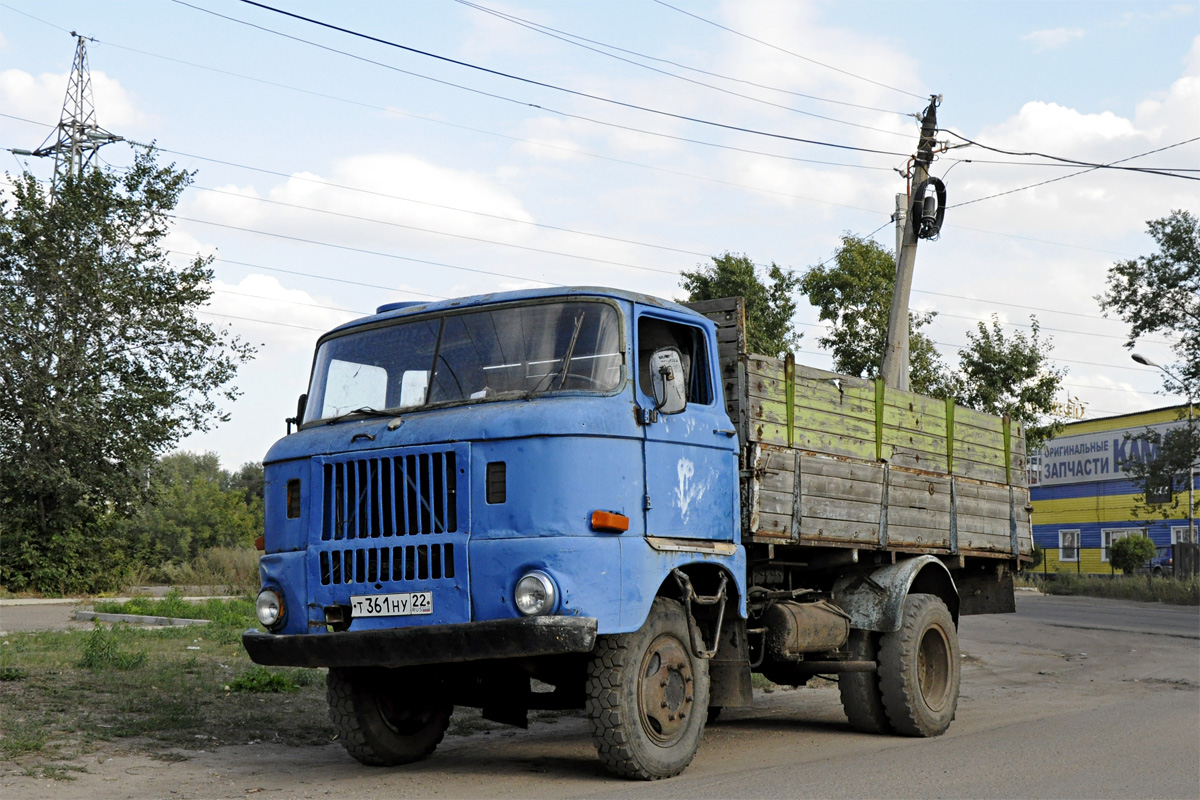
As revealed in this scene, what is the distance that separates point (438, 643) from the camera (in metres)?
6.29

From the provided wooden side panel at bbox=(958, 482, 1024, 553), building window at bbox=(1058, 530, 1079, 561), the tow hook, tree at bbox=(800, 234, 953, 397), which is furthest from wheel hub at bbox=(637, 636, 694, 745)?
building window at bbox=(1058, 530, 1079, 561)

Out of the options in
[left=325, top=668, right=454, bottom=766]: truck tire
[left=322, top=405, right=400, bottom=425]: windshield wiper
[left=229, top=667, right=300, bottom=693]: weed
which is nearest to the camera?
[left=322, top=405, right=400, bottom=425]: windshield wiper

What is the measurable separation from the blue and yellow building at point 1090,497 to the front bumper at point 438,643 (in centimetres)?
5090

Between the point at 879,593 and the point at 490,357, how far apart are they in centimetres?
408

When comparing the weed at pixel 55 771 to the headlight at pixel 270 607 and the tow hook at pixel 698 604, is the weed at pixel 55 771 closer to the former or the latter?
the headlight at pixel 270 607

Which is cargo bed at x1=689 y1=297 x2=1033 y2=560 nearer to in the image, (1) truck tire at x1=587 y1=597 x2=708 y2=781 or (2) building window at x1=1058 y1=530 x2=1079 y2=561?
(1) truck tire at x1=587 y1=597 x2=708 y2=781

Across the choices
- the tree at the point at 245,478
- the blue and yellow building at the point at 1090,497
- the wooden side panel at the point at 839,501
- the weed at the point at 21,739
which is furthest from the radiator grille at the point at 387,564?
the tree at the point at 245,478

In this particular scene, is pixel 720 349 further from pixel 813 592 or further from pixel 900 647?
pixel 900 647

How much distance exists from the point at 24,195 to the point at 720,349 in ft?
73.6

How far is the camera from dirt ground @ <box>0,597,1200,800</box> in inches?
255

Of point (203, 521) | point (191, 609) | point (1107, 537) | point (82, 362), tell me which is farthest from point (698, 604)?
point (1107, 537)

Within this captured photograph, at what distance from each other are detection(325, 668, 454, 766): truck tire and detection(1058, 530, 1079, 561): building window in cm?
5491

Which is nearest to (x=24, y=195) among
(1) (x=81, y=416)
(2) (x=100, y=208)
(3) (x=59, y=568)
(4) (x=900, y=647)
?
(2) (x=100, y=208)

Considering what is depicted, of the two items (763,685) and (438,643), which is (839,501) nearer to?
(438,643)
